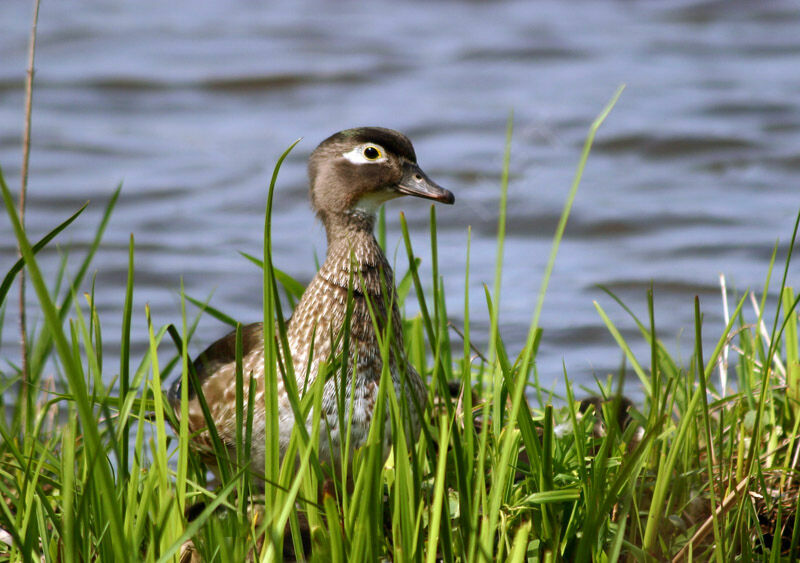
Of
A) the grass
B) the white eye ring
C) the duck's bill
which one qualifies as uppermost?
the white eye ring

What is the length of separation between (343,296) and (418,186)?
59 centimetres

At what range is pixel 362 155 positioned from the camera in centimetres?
452

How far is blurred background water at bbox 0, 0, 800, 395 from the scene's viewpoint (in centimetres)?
795

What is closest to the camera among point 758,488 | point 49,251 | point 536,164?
point 758,488

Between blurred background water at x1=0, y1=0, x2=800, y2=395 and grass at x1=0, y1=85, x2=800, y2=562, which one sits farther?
blurred background water at x1=0, y1=0, x2=800, y2=395

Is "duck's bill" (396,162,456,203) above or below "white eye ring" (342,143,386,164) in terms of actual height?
below

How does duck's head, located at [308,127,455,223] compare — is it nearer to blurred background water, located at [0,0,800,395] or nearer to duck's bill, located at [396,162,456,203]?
duck's bill, located at [396,162,456,203]

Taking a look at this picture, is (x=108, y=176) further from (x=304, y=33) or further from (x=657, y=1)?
(x=657, y=1)

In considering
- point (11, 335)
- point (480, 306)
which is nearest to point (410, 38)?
point (480, 306)

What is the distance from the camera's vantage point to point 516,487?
3.20 metres

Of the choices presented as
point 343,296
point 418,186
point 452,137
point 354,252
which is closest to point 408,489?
point 343,296

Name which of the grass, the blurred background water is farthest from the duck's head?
the blurred background water

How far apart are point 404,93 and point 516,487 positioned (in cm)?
889

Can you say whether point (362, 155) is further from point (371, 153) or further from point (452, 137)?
point (452, 137)
